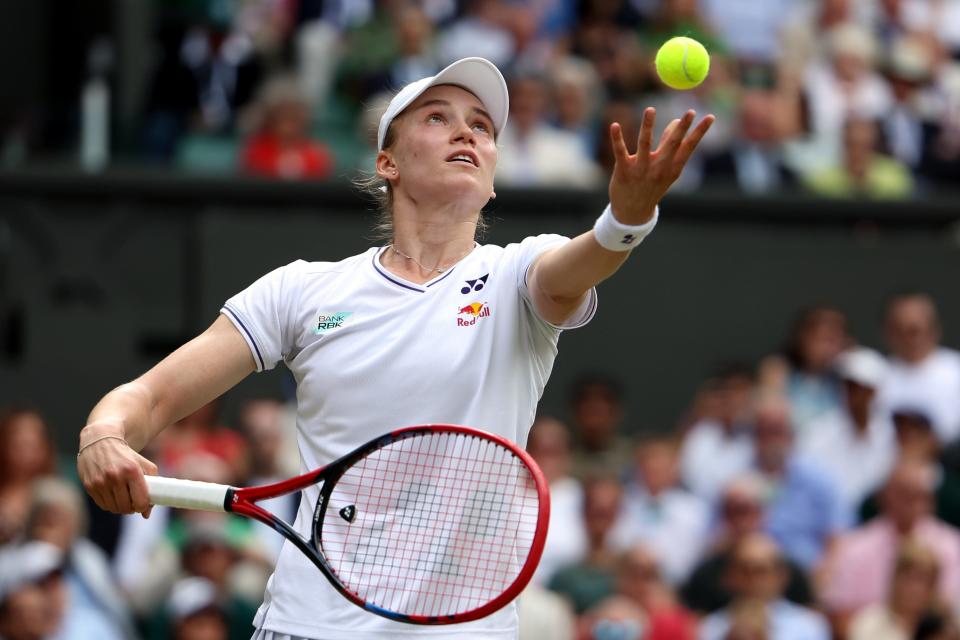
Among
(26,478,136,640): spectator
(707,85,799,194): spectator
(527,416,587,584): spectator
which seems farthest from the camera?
(707,85,799,194): spectator

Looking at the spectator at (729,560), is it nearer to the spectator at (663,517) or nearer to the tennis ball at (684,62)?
the spectator at (663,517)

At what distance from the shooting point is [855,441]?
9531 millimetres

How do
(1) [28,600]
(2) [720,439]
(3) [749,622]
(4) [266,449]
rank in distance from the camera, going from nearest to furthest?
(1) [28,600], (3) [749,622], (4) [266,449], (2) [720,439]

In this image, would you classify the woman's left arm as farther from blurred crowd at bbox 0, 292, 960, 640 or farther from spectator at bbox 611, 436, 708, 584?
spectator at bbox 611, 436, 708, 584

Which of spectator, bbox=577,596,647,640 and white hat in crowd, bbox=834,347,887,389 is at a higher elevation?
white hat in crowd, bbox=834,347,887,389

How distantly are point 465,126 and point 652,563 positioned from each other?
426 centimetres

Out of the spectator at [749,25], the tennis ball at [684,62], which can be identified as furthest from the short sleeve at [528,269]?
the spectator at [749,25]

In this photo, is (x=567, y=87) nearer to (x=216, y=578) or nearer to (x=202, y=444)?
(x=202, y=444)

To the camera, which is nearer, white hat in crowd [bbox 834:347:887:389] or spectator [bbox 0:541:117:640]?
spectator [bbox 0:541:117:640]

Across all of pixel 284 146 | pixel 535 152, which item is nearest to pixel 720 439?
pixel 535 152

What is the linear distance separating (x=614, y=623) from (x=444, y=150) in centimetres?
406

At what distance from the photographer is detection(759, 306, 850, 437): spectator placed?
391 inches

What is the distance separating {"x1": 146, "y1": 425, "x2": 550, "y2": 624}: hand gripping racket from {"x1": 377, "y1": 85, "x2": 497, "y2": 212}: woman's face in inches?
25.9

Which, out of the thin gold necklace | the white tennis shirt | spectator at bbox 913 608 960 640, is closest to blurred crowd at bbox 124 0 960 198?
spectator at bbox 913 608 960 640
